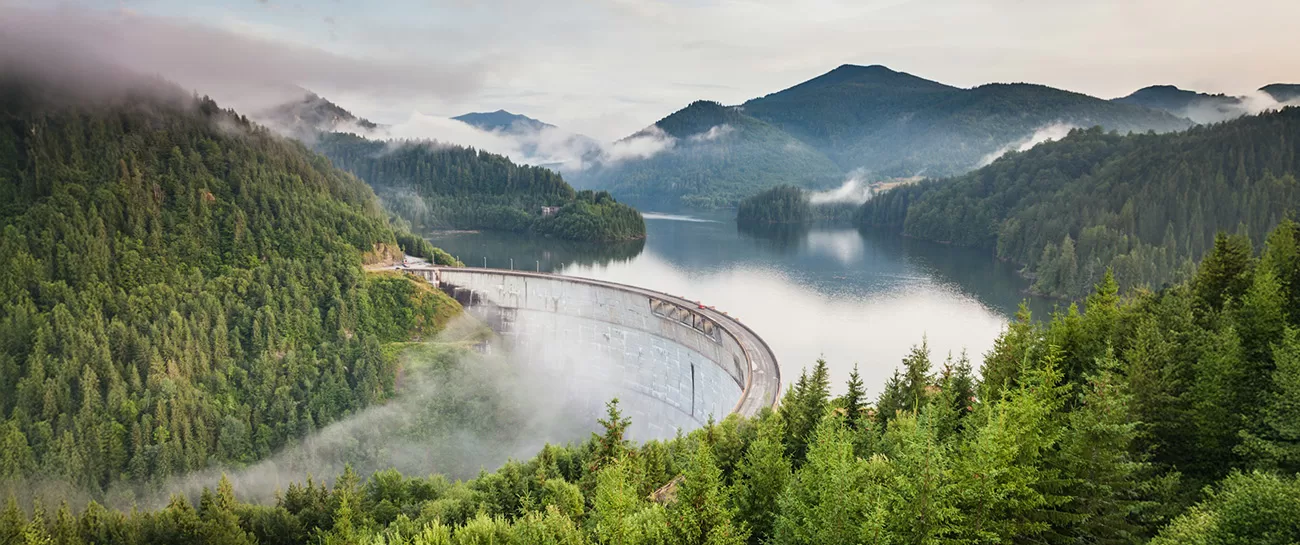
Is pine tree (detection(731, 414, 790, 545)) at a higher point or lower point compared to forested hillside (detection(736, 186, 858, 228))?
lower

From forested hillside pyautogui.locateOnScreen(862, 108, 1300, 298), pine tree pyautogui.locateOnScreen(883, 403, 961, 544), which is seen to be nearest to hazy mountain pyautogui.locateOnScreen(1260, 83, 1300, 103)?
forested hillside pyautogui.locateOnScreen(862, 108, 1300, 298)

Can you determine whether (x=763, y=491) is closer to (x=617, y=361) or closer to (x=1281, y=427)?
(x=1281, y=427)

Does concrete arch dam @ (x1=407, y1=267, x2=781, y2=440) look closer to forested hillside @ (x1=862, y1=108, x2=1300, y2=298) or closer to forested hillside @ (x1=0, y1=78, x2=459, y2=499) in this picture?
forested hillside @ (x1=0, y1=78, x2=459, y2=499)

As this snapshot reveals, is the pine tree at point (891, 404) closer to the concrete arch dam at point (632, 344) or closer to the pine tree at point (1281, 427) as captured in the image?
the pine tree at point (1281, 427)

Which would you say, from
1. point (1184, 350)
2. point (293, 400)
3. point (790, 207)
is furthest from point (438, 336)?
point (790, 207)

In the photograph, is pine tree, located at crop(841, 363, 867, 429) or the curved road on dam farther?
the curved road on dam

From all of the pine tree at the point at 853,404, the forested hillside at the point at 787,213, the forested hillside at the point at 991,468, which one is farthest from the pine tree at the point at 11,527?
the forested hillside at the point at 787,213
